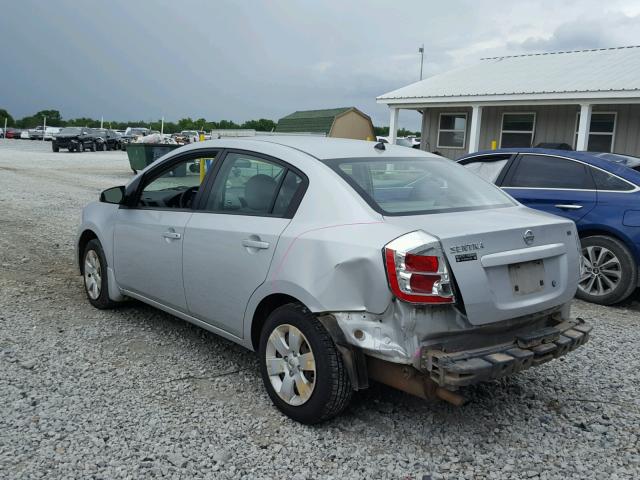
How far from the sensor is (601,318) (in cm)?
571

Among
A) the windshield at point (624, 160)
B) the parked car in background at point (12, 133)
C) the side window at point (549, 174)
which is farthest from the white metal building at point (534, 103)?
the parked car in background at point (12, 133)

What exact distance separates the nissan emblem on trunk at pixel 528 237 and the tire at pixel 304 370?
3.86ft

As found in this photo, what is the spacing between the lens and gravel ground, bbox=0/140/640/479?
3.08 m

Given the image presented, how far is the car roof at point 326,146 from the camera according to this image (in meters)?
3.84

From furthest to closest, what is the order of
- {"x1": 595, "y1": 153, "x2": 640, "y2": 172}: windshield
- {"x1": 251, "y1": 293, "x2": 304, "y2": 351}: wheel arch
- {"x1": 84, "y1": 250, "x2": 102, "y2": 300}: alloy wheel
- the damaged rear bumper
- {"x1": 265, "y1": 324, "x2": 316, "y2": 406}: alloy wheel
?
{"x1": 595, "y1": 153, "x2": 640, "y2": 172}: windshield → {"x1": 84, "y1": 250, "x2": 102, "y2": 300}: alloy wheel → {"x1": 251, "y1": 293, "x2": 304, "y2": 351}: wheel arch → {"x1": 265, "y1": 324, "x2": 316, "y2": 406}: alloy wheel → the damaged rear bumper

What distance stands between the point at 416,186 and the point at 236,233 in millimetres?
1147

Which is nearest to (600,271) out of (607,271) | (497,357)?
(607,271)

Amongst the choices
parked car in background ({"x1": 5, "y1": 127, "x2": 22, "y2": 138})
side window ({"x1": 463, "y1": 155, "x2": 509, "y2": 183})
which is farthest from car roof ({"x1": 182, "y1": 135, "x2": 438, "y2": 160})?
parked car in background ({"x1": 5, "y1": 127, "x2": 22, "y2": 138})

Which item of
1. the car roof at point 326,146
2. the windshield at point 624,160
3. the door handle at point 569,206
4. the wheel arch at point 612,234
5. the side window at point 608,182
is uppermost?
the windshield at point 624,160

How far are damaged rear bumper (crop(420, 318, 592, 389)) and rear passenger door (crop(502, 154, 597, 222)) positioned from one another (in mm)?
3174

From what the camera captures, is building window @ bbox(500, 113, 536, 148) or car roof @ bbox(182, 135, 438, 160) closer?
car roof @ bbox(182, 135, 438, 160)

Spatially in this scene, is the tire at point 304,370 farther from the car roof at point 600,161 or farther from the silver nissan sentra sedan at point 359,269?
the car roof at point 600,161

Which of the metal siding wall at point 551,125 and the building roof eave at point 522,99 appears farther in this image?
the metal siding wall at point 551,125

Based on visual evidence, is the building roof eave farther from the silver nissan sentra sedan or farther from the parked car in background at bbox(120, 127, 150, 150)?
the parked car in background at bbox(120, 127, 150, 150)
